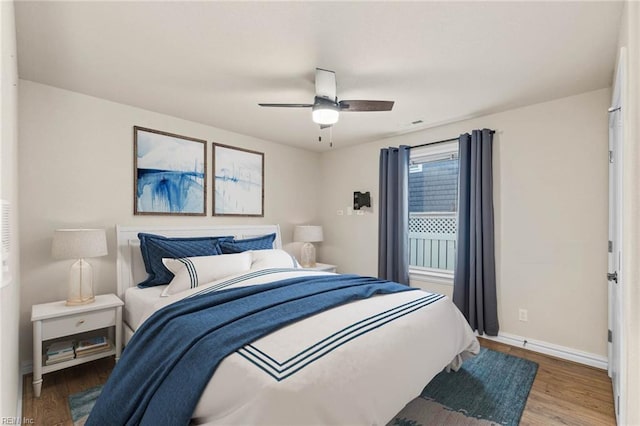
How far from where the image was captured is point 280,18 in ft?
5.89

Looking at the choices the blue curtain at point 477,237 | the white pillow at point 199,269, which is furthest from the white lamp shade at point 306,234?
the blue curtain at point 477,237

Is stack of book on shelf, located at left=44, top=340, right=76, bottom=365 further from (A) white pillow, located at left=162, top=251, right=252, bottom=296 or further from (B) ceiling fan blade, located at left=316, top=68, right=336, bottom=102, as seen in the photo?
(B) ceiling fan blade, located at left=316, top=68, right=336, bottom=102

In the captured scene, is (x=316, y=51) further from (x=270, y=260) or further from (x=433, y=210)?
(x=433, y=210)

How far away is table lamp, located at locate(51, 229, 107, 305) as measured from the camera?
2.44 metres

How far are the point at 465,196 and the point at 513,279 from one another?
3.23 ft

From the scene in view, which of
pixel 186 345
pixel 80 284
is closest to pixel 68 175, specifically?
pixel 80 284

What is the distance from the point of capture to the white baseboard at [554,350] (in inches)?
107

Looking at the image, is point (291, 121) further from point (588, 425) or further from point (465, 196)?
point (588, 425)

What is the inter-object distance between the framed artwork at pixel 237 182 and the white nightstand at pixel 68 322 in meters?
1.56

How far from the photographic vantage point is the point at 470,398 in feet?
7.29

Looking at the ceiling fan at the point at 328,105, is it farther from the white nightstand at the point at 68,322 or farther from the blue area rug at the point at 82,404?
the blue area rug at the point at 82,404

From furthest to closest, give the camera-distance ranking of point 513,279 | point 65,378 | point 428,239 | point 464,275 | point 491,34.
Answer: point 428,239, point 464,275, point 513,279, point 65,378, point 491,34

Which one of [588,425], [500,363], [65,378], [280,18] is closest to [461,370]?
[500,363]

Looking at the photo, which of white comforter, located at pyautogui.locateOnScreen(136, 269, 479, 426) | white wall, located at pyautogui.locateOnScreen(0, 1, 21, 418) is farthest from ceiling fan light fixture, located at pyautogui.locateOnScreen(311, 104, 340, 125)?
white wall, located at pyautogui.locateOnScreen(0, 1, 21, 418)
